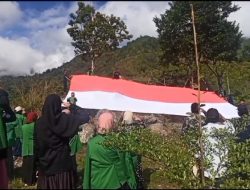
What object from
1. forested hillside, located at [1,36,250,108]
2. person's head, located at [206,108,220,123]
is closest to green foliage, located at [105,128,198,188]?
person's head, located at [206,108,220,123]

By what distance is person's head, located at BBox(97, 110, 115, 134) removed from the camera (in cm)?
495

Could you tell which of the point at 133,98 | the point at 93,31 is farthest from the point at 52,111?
the point at 93,31

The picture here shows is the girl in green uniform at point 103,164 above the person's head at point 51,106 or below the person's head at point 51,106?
below

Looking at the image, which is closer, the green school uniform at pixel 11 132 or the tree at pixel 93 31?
the green school uniform at pixel 11 132

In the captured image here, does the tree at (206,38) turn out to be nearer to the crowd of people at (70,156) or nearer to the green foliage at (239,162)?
the green foliage at (239,162)

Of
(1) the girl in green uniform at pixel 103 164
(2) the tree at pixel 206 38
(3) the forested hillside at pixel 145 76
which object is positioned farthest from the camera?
(3) the forested hillside at pixel 145 76

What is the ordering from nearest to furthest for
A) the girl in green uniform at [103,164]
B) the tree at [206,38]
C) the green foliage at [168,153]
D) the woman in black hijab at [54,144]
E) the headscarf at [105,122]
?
the headscarf at [105,122] < the girl in green uniform at [103,164] < the woman in black hijab at [54,144] < the green foliage at [168,153] < the tree at [206,38]

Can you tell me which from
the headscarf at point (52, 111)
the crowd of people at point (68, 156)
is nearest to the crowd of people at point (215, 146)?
the crowd of people at point (68, 156)

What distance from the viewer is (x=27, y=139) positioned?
7.55 metres

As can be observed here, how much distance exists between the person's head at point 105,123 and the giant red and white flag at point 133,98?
581cm

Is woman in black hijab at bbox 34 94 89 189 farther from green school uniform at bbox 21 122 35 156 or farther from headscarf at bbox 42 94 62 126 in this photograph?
green school uniform at bbox 21 122 35 156

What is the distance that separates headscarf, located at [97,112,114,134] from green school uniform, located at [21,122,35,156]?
2675 millimetres

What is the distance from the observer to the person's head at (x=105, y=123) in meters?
4.95

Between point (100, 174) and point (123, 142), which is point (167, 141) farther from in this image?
point (100, 174)
